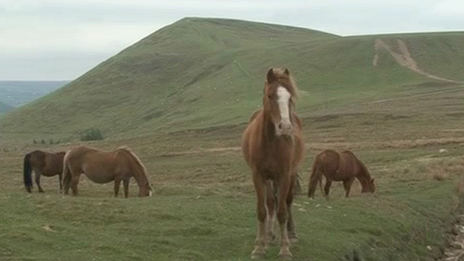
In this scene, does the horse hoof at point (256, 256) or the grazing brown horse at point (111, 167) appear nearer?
the horse hoof at point (256, 256)

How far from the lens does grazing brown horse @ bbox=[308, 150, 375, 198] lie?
72.7 feet

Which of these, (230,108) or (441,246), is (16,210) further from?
(230,108)

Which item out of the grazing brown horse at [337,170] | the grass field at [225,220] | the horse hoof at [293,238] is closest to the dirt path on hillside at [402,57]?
the grass field at [225,220]

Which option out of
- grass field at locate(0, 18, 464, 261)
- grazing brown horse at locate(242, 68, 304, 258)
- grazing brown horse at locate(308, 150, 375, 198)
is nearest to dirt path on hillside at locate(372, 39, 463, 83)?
grass field at locate(0, 18, 464, 261)

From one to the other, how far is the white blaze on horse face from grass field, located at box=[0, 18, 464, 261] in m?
1.25

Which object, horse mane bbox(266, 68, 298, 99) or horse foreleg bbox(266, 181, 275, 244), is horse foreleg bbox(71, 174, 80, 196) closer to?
horse foreleg bbox(266, 181, 275, 244)

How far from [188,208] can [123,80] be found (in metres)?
132

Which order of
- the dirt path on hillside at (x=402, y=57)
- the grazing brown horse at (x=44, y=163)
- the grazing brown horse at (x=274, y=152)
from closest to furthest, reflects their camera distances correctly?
the grazing brown horse at (x=274, y=152) < the grazing brown horse at (x=44, y=163) < the dirt path on hillside at (x=402, y=57)

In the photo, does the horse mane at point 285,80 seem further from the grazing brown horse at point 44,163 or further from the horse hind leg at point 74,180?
the grazing brown horse at point 44,163

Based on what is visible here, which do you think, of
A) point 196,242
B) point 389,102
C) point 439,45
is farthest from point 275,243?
point 439,45

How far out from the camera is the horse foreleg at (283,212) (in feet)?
38.6

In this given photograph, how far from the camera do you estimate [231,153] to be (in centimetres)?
4594

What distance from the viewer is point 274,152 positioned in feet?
38.0

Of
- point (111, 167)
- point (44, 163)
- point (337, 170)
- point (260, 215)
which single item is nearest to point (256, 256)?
point (260, 215)
